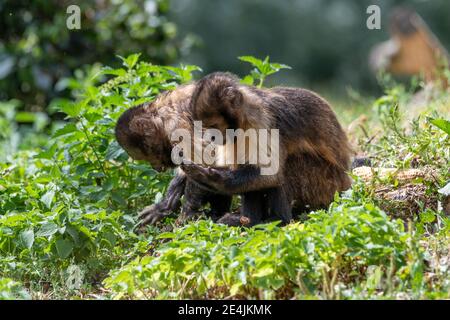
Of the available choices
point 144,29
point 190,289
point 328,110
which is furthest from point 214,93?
point 144,29

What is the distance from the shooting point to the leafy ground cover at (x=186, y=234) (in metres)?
4.43

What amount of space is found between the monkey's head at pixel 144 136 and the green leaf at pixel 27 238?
127 cm

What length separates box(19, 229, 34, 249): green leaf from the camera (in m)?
5.44

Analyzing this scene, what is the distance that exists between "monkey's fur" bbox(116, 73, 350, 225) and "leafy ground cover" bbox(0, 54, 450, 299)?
0.82 ft

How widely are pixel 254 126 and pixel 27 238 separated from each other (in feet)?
5.93

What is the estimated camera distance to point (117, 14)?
11648 mm

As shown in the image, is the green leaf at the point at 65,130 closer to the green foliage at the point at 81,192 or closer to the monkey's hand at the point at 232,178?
the green foliage at the point at 81,192

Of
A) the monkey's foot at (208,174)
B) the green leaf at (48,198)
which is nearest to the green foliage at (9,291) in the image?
the green leaf at (48,198)

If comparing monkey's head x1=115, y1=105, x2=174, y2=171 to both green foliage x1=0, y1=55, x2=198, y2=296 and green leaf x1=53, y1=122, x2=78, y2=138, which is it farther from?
green leaf x1=53, y1=122, x2=78, y2=138

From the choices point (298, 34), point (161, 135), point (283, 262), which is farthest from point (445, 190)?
point (298, 34)

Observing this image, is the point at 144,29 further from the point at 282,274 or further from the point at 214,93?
the point at 282,274

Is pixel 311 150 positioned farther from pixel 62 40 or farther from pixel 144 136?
pixel 62 40

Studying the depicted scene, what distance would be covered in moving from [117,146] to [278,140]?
135 cm

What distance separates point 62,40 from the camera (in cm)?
1147
